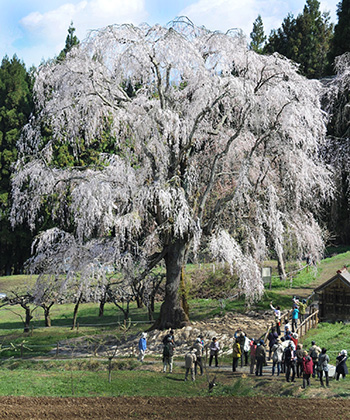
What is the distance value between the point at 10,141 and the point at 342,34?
3149cm

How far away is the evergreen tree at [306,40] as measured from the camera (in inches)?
1966

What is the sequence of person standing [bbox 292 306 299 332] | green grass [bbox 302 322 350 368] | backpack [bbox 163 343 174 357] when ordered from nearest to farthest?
backpack [bbox 163 343 174 357]
green grass [bbox 302 322 350 368]
person standing [bbox 292 306 299 332]

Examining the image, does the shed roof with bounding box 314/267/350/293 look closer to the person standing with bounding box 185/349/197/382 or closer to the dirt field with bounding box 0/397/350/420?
the person standing with bounding box 185/349/197/382

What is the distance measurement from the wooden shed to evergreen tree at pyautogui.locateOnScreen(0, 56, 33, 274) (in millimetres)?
29495

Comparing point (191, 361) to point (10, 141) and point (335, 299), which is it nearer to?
point (335, 299)

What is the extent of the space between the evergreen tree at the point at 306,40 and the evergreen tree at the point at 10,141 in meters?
25.6

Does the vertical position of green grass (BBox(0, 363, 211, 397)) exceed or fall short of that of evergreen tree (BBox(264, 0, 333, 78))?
it falls short

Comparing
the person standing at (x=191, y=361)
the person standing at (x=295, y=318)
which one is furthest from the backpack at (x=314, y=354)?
the person standing at (x=295, y=318)

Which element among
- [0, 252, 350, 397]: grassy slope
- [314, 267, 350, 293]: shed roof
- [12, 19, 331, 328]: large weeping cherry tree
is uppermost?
[12, 19, 331, 328]: large weeping cherry tree

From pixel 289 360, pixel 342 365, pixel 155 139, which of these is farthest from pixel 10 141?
pixel 342 365

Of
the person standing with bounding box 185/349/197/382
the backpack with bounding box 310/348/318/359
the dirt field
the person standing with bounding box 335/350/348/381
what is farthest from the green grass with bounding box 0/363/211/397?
the person standing with bounding box 335/350/348/381

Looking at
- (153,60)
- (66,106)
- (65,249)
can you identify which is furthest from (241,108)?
(65,249)

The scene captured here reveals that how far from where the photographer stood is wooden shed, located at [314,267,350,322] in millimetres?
25031

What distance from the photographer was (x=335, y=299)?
83.0ft
